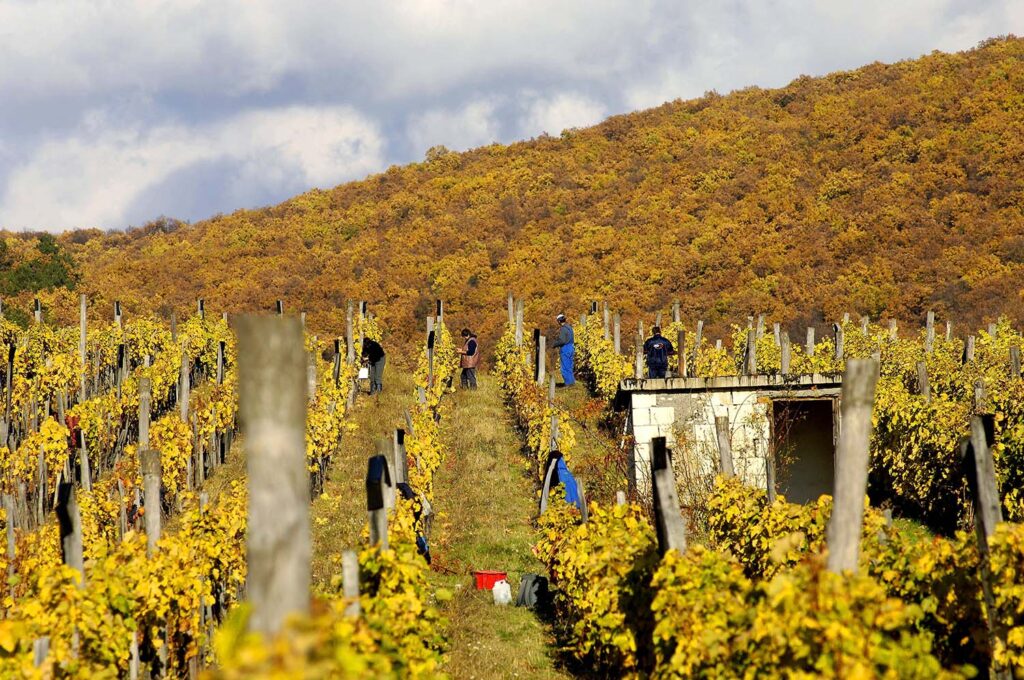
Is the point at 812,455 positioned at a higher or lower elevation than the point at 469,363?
lower

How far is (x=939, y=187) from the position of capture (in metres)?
39.1

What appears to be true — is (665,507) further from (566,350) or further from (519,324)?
(519,324)

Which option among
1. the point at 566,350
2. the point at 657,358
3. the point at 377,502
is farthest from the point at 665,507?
the point at 566,350

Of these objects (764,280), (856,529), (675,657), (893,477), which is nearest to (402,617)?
(675,657)

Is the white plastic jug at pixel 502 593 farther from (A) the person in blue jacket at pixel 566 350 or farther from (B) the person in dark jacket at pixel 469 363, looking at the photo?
(B) the person in dark jacket at pixel 469 363

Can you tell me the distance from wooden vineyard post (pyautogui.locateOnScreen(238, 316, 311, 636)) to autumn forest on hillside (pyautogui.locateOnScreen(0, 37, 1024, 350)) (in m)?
28.3

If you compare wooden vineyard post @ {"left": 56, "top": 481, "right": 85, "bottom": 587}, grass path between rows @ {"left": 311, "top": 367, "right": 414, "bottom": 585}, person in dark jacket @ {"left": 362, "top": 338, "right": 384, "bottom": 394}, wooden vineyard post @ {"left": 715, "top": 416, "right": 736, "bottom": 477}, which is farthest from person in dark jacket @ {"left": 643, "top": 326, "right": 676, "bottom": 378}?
wooden vineyard post @ {"left": 56, "top": 481, "right": 85, "bottom": 587}

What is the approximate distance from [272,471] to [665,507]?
15.9 feet

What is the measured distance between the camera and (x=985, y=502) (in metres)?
6.90

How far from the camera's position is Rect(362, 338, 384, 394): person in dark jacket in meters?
23.9

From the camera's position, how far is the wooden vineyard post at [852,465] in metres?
5.29

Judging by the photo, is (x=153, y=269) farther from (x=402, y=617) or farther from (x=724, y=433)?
(x=402, y=617)

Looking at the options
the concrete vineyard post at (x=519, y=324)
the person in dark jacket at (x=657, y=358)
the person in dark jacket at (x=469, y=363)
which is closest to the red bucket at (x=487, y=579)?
the person in dark jacket at (x=657, y=358)

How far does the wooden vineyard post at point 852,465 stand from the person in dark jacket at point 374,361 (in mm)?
18939
